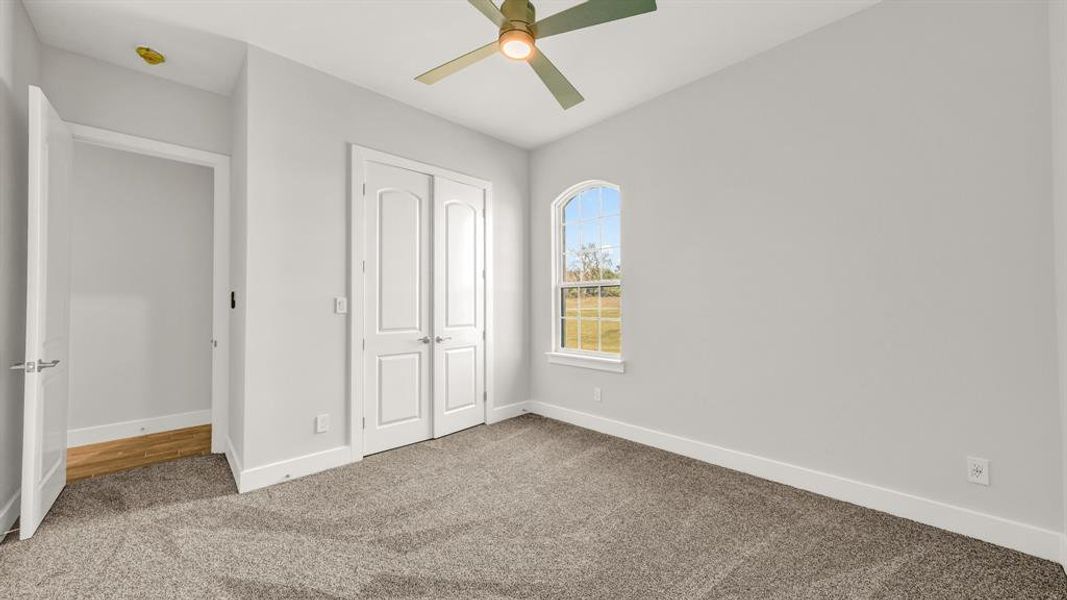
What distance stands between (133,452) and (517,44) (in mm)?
4143

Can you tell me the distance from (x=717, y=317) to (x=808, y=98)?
1.52 m

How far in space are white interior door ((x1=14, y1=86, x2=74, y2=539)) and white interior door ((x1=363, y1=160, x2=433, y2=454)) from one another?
1.66 m

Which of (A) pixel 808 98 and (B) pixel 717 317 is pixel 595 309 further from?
(A) pixel 808 98

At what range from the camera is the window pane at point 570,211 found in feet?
14.5

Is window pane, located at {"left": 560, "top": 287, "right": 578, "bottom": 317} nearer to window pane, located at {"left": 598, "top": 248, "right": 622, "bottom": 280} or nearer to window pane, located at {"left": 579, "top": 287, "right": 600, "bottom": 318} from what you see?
window pane, located at {"left": 579, "top": 287, "right": 600, "bottom": 318}

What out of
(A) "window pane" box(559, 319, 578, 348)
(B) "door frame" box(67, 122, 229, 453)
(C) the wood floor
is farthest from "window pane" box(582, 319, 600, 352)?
(C) the wood floor

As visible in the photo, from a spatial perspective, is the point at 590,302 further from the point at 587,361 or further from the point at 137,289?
the point at 137,289

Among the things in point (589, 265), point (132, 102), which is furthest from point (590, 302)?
point (132, 102)

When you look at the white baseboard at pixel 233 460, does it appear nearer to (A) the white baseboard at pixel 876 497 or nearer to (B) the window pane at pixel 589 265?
(A) the white baseboard at pixel 876 497

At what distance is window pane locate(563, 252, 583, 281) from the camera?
4.36 m

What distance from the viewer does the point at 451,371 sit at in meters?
3.97

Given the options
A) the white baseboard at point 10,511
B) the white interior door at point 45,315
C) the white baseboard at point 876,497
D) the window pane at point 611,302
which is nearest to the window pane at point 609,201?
the window pane at point 611,302

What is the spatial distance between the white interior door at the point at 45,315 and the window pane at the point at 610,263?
12.1 feet

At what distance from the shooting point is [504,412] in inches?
173
